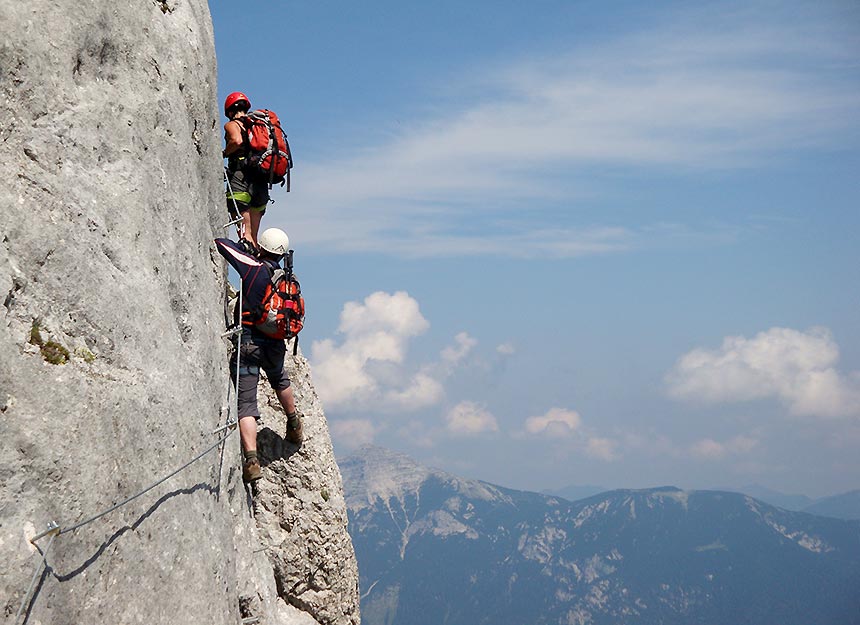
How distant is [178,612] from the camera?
1134 cm

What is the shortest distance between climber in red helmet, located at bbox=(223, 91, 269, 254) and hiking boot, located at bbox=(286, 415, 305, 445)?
12.7ft

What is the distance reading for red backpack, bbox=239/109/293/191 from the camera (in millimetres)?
17250

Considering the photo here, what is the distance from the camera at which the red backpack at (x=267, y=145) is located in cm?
1725

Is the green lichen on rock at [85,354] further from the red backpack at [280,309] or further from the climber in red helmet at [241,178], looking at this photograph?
the climber in red helmet at [241,178]

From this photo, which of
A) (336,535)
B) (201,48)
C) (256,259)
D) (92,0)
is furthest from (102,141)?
(336,535)

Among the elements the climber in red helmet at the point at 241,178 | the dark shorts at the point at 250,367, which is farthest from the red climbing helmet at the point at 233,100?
the dark shorts at the point at 250,367

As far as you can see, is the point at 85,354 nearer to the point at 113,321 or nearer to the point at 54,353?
A: the point at 54,353

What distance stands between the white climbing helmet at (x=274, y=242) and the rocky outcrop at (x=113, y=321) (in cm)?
130

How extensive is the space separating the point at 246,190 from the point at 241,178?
27 centimetres

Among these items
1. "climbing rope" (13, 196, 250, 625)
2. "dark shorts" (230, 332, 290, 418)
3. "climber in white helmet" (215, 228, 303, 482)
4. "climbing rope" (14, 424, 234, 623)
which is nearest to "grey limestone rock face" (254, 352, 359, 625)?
"climber in white helmet" (215, 228, 303, 482)

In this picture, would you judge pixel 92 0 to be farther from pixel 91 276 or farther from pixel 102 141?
pixel 91 276

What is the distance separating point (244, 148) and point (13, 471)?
10.1m

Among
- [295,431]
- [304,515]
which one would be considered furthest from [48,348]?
[304,515]

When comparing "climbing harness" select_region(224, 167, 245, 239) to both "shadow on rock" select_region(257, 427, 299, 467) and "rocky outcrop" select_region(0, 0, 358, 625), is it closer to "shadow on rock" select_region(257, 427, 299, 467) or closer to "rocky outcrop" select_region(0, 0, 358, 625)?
"rocky outcrop" select_region(0, 0, 358, 625)
